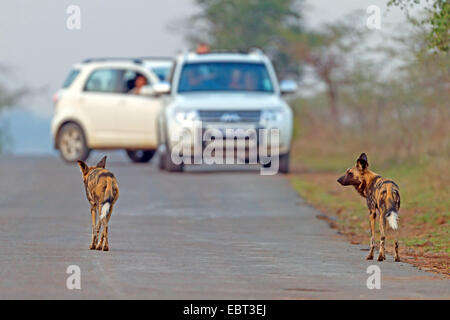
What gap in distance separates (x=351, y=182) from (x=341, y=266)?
0.99 meters

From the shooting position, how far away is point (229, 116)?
24.2 meters

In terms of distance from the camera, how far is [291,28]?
152 feet

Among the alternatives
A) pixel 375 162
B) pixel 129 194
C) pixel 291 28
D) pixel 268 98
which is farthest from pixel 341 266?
pixel 291 28

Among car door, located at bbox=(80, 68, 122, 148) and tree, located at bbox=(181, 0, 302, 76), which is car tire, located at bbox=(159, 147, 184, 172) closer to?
car door, located at bbox=(80, 68, 122, 148)

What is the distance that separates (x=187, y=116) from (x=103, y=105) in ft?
13.2

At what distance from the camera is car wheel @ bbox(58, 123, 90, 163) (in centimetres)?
2820

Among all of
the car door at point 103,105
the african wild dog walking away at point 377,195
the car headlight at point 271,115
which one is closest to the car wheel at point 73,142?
the car door at point 103,105

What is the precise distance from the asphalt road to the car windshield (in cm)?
257

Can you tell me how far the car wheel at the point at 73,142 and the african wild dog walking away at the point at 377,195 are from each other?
15280 millimetres

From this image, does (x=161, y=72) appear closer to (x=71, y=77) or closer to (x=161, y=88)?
(x=71, y=77)

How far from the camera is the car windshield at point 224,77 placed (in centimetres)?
2552

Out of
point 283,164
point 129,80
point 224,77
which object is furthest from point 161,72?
point 283,164

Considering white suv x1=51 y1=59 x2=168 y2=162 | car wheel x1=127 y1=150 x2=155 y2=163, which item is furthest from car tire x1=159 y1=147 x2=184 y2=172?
car wheel x1=127 y1=150 x2=155 y2=163
